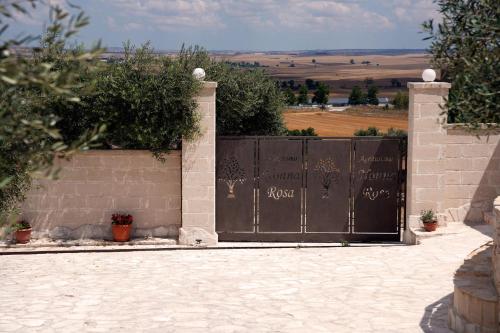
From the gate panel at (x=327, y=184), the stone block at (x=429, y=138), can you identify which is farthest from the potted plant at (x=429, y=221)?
the gate panel at (x=327, y=184)

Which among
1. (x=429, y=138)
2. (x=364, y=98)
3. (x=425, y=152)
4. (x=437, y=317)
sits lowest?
(x=437, y=317)

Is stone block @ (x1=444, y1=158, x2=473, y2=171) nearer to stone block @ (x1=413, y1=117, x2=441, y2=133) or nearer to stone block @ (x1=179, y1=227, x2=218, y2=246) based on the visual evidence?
stone block @ (x1=413, y1=117, x2=441, y2=133)

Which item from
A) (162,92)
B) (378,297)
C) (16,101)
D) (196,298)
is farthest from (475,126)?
(162,92)

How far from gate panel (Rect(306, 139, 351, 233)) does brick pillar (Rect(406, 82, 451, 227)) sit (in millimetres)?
1273

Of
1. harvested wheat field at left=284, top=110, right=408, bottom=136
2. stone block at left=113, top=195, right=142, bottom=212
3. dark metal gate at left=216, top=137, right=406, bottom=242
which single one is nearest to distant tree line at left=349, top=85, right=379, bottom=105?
harvested wheat field at left=284, top=110, right=408, bottom=136

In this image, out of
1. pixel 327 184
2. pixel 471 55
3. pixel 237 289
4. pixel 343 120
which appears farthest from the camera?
pixel 343 120

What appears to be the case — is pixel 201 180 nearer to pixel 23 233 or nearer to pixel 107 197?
pixel 107 197

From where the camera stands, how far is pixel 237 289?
11.6 m

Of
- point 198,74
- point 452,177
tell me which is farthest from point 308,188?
point 198,74

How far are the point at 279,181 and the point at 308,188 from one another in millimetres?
596

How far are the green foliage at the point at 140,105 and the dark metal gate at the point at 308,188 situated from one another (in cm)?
116

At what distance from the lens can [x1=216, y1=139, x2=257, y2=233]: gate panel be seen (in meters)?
15.2

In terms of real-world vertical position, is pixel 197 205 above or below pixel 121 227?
above

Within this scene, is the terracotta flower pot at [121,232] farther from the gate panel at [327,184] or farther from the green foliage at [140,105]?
the gate panel at [327,184]
